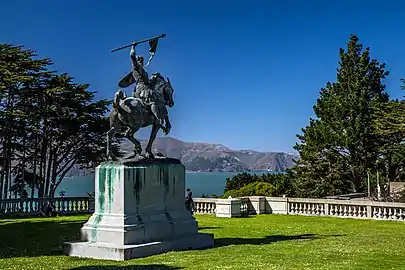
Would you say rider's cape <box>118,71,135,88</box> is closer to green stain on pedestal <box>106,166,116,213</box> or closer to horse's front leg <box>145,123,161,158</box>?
horse's front leg <box>145,123,161,158</box>

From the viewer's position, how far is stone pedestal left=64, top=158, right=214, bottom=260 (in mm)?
14977

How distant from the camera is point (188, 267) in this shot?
12297 mm

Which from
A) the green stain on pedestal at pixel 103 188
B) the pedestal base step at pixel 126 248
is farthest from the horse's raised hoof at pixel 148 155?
the pedestal base step at pixel 126 248

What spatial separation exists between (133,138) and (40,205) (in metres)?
17.0

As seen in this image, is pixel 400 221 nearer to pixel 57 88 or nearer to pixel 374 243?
pixel 374 243

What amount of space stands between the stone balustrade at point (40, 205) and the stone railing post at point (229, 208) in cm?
815

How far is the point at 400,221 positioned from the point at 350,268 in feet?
48.8

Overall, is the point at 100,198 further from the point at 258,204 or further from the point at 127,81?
the point at 258,204

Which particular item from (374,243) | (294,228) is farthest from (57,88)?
(374,243)

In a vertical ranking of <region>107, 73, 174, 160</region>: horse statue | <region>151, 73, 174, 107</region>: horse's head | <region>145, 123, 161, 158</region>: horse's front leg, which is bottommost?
<region>145, 123, 161, 158</region>: horse's front leg

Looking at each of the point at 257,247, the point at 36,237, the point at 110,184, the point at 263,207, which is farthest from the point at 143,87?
the point at 263,207

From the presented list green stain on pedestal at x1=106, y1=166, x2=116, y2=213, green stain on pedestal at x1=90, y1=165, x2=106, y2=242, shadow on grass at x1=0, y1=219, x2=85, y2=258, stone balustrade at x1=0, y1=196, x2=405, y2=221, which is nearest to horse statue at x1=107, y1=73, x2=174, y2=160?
green stain on pedestal at x1=90, y1=165, x2=106, y2=242

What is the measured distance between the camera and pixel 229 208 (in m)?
28.7

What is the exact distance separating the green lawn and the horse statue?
3727mm
